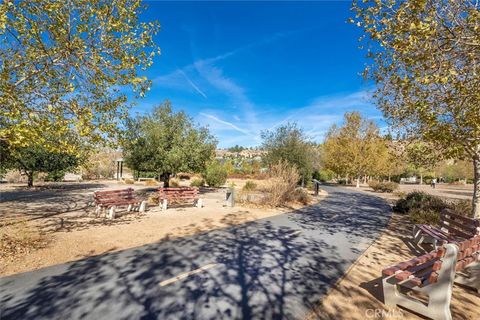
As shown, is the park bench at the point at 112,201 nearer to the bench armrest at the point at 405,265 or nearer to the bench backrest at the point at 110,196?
the bench backrest at the point at 110,196

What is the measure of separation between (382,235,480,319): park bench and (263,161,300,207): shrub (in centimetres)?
967

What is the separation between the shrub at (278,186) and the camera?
1440cm

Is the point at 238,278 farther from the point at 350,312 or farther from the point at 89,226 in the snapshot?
the point at 89,226

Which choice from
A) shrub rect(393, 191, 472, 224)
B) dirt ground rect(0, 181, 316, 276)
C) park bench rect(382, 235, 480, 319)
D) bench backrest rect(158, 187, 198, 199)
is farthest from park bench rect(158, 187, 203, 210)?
park bench rect(382, 235, 480, 319)

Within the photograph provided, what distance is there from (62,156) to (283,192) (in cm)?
1919

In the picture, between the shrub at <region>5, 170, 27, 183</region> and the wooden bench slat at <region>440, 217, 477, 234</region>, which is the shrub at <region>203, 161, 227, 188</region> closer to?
the shrub at <region>5, 170, 27, 183</region>

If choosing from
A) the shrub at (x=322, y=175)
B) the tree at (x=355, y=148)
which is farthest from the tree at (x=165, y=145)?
the shrub at (x=322, y=175)

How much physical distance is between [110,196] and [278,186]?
8242 mm

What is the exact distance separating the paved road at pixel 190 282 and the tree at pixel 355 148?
32.5 m

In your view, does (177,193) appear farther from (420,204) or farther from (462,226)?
(420,204)

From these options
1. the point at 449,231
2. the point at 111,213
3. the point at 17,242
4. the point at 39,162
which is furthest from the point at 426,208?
the point at 39,162

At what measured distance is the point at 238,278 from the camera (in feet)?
16.2

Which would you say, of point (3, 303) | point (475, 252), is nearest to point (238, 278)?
point (3, 303)

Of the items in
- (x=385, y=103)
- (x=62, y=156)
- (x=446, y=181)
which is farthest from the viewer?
(x=446, y=181)
